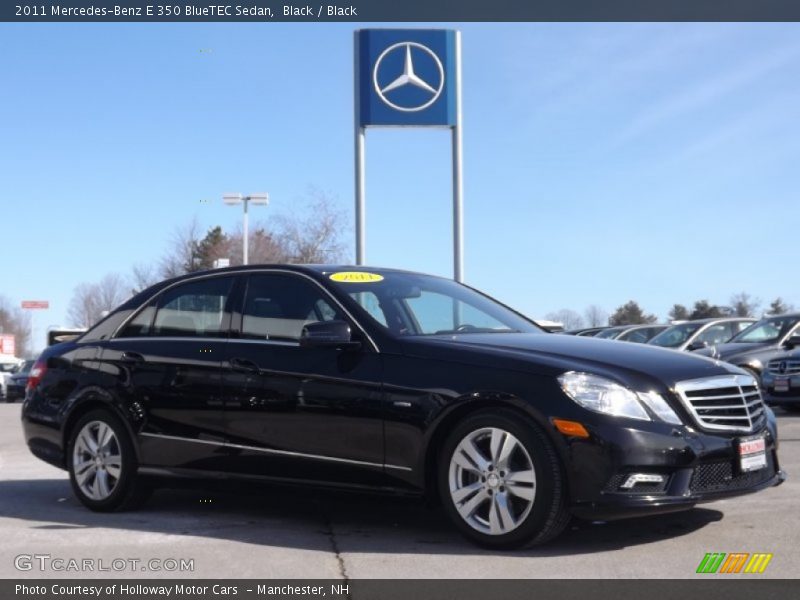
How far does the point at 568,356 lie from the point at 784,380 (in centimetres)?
1030

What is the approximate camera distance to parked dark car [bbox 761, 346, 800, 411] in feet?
48.8

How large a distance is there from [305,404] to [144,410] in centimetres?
139

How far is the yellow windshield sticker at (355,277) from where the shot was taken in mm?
6727

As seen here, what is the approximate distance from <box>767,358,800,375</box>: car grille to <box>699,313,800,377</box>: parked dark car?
755 mm

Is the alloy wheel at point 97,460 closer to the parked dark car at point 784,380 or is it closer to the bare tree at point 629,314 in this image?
the parked dark car at point 784,380

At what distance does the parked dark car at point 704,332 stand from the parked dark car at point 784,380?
16.6 feet

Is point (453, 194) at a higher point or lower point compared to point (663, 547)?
higher

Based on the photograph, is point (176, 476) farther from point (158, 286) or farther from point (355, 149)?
point (355, 149)

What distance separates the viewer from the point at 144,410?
706 cm

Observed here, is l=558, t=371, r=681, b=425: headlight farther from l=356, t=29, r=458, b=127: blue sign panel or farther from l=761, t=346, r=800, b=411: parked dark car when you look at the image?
l=356, t=29, r=458, b=127: blue sign panel

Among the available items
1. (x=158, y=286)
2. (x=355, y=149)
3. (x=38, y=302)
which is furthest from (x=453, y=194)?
(x=38, y=302)

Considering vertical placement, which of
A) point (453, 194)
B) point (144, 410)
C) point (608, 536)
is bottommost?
point (608, 536)

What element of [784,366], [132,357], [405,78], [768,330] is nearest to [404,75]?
[405,78]

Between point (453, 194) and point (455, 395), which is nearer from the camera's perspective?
point (455, 395)
